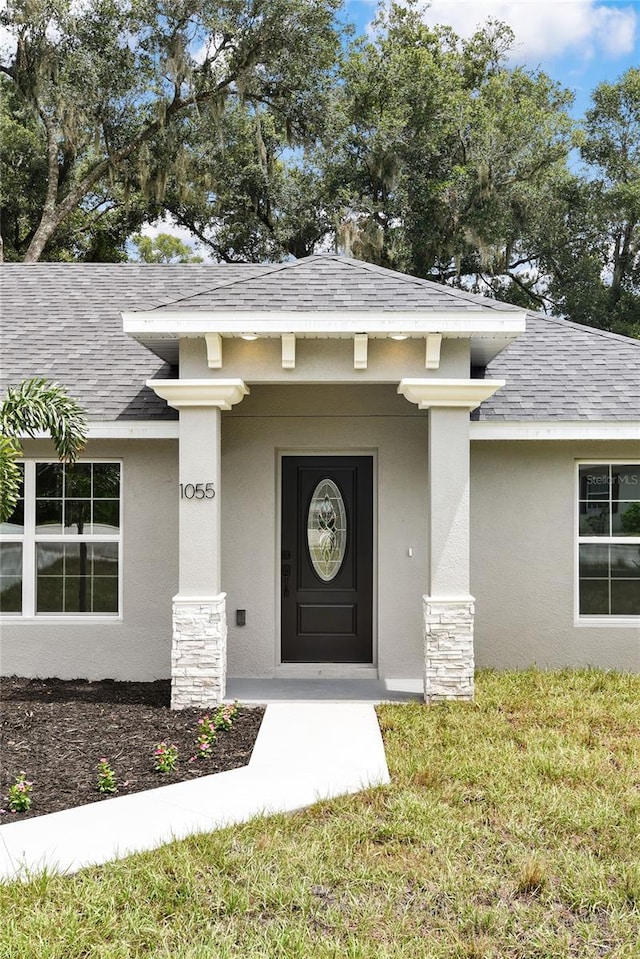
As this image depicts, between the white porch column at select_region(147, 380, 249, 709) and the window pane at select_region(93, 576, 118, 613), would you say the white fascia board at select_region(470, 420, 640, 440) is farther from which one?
the window pane at select_region(93, 576, 118, 613)

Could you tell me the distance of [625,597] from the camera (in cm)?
888

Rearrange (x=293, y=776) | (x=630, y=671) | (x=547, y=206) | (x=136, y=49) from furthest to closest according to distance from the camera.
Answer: (x=547, y=206) < (x=136, y=49) < (x=630, y=671) < (x=293, y=776)

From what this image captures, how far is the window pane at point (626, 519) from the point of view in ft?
28.9

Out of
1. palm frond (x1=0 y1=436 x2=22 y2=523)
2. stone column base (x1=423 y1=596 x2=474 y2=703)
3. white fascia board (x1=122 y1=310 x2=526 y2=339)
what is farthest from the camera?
stone column base (x1=423 y1=596 x2=474 y2=703)

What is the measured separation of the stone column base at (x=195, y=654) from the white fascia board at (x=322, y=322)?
8.09 feet

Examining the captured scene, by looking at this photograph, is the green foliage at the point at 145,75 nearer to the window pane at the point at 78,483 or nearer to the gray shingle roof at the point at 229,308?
the gray shingle roof at the point at 229,308

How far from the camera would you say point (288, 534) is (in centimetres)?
905

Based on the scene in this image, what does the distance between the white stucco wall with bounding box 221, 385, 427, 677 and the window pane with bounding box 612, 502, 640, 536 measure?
2.10 metres

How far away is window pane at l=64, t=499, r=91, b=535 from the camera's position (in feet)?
28.7

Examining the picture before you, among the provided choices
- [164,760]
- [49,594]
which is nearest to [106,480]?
[49,594]

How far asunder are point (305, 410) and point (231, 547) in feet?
5.61

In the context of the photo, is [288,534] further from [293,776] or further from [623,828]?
[623,828]

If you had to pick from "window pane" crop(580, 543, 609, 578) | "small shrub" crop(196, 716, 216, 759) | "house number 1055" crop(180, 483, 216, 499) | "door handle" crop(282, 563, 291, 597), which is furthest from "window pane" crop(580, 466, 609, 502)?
"small shrub" crop(196, 716, 216, 759)

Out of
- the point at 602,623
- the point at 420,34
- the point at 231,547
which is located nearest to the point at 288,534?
the point at 231,547
